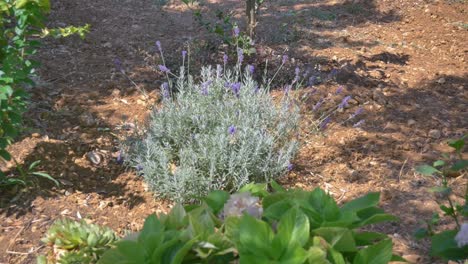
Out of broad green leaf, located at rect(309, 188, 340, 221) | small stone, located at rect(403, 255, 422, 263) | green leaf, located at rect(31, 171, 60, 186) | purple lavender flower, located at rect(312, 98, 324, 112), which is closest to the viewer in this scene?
broad green leaf, located at rect(309, 188, 340, 221)

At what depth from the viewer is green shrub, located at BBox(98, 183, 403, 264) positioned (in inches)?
52.0

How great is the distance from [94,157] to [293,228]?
7.78ft

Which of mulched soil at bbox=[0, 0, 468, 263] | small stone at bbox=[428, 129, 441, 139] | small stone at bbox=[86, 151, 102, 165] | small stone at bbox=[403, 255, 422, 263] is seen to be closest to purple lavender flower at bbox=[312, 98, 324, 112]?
mulched soil at bbox=[0, 0, 468, 263]

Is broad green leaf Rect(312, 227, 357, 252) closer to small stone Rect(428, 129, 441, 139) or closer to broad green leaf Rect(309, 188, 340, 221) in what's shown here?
broad green leaf Rect(309, 188, 340, 221)

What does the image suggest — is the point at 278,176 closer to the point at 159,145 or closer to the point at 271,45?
the point at 159,145

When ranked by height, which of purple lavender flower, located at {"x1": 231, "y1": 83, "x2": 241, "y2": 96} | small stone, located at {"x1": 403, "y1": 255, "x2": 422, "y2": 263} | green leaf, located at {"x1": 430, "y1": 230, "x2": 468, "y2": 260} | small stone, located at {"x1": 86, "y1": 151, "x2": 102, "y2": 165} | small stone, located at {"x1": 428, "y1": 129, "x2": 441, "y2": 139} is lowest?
small stone, located at {"x1": 403, "y1": 255, "x2": 422, "y2": 263}

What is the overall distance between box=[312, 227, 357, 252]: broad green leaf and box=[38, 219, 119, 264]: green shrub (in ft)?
3.50

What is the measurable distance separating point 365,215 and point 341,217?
142 millimetres

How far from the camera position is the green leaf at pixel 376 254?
1375mm

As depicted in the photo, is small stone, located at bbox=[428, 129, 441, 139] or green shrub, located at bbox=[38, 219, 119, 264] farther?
small stone, located at bbox=[428, 129, 441, 139]

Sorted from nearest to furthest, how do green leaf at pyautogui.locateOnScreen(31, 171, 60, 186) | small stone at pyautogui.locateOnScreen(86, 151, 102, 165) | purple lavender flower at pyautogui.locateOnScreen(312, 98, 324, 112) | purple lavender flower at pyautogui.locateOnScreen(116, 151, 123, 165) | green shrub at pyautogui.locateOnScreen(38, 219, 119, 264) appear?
green shrub at pyautogui.locateOnScreen(38, 219, 119, 264)
green leaf at pyautogui.locateOnScreen(31, 171, 60, 186)
purple lavender flower at pyautogui.locateOnScreen(116, 151, 123, 165)
small stone at pyautogui.locateOnScreen(86, 151, 102, 165)
purple lavender flower at pyautogui.locateOnScreen(312, 98, 324, 112)

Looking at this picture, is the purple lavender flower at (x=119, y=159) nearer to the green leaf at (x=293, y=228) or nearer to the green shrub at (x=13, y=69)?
the green shrub at (x=13, y=69)

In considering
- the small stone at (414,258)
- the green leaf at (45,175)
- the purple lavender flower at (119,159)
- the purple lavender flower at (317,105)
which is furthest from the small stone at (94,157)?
the small stone at (414,258)

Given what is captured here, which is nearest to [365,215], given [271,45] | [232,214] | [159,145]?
[232,214]
